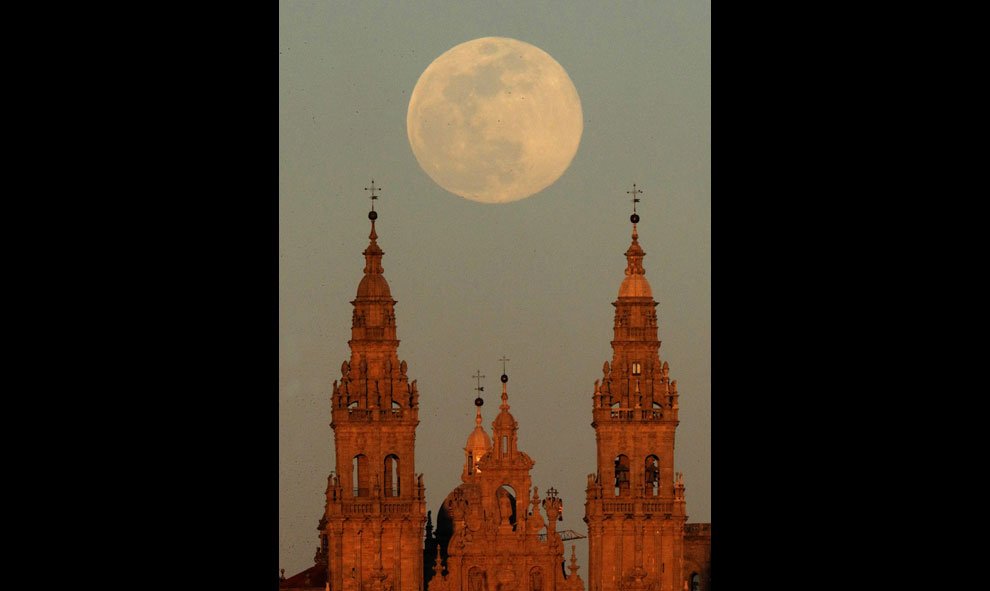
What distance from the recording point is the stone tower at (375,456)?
55.5 meters

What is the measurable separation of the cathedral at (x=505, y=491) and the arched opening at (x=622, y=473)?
253 mm

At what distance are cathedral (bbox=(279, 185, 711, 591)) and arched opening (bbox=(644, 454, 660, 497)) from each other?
0.07m

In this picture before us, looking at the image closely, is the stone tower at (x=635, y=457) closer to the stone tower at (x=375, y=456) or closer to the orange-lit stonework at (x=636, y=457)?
the orange-lit stonework at (x=636, y=457)

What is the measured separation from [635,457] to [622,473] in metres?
1.24

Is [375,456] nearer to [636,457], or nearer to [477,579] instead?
[477,579]

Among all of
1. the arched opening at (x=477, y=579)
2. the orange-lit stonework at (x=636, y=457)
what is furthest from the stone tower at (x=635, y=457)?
the arched opening at (x=477, y=579)

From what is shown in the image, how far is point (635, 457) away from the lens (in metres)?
55.6

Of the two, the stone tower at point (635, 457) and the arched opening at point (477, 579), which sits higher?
the stone tower at point (635, 457)

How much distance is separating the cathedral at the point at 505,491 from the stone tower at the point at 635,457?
0.09 ft

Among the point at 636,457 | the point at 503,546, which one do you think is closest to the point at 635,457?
the point at 636,457
